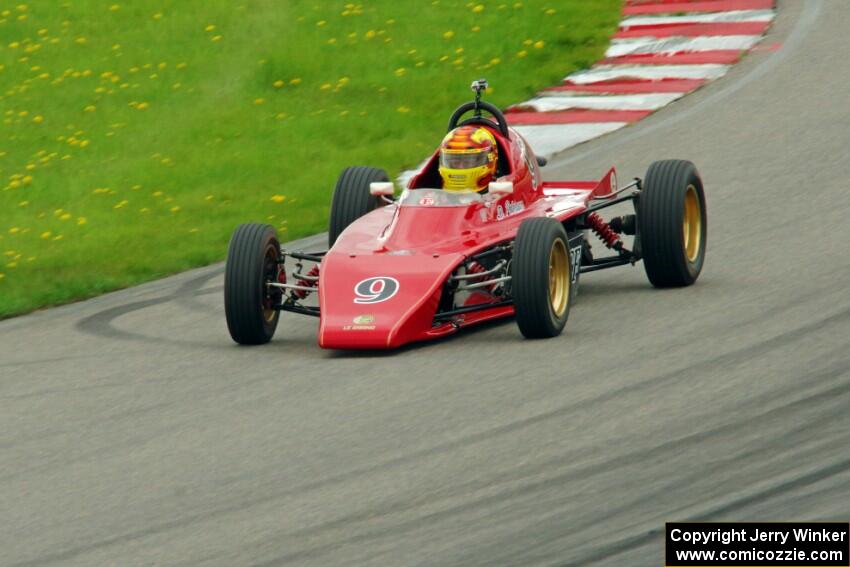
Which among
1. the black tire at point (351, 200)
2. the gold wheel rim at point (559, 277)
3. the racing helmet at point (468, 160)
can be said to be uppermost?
the racing helmet at point (468, 160)

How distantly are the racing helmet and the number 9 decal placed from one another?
4.03ft

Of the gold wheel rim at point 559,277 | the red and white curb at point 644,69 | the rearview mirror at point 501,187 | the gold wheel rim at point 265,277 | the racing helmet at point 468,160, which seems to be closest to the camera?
the gold wheel rim at point 559,277

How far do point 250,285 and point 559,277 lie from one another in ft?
6.04

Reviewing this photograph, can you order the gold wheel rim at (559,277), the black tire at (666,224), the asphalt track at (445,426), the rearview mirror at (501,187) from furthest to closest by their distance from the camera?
1. the black tire at (666,224)
2. the rearview mirror at (501,187)
3. the gold wheel rim at (559,277)
4. the asphalt track at (445,426)

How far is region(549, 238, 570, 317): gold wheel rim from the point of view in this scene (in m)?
10.1

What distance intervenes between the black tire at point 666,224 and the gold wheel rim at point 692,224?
0.12 metres

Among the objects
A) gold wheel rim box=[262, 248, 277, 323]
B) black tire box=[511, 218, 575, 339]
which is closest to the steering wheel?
black tire box=[511, 218, 575, 339]

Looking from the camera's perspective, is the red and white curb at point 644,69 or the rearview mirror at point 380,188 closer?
the rearview mirror at point 380,188

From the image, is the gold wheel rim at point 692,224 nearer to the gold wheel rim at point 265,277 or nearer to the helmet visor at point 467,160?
the helmet visor at point 467,160

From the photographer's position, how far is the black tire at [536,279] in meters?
9.62

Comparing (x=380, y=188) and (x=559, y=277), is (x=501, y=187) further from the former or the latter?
(x=380, y=188)

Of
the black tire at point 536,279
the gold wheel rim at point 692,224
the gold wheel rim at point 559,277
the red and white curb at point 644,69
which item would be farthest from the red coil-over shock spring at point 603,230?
the red and white curb at point 644,69

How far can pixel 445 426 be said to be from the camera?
27.4ft

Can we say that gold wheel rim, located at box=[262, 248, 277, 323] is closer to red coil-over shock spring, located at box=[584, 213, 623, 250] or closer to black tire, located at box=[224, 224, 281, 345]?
black tire, located at box=[224, 224, 281, 345]
